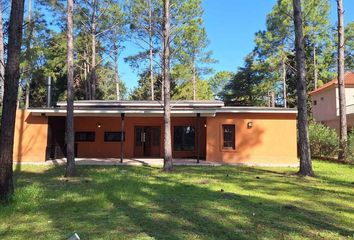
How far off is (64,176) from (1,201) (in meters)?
6.39

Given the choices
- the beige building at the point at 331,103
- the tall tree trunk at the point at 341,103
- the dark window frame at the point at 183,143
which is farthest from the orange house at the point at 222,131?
the beige building at the point at 331,103

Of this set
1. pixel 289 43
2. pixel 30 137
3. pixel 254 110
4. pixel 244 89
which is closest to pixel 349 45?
pixel 289 43

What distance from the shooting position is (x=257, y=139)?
22.0 metres

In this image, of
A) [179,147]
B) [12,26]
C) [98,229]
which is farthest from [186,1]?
[98,229]

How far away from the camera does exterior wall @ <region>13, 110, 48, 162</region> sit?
70.6 ft

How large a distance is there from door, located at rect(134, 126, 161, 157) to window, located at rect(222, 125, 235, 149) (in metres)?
4.51

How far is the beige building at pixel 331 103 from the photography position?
35.5m

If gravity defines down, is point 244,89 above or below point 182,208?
above

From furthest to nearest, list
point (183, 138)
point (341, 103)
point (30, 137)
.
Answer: point (183, 138) → point (341, 103) → point (30, 137)

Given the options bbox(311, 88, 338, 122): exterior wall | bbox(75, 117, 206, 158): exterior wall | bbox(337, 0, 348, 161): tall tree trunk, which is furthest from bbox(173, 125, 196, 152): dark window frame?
bbox(311, 88, 338, 122): exterior wall

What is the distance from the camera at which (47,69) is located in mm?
34219

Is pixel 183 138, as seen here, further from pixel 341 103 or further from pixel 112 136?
pixel 341 103

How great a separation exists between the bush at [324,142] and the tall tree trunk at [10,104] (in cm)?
1905

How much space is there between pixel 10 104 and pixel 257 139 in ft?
49.0
